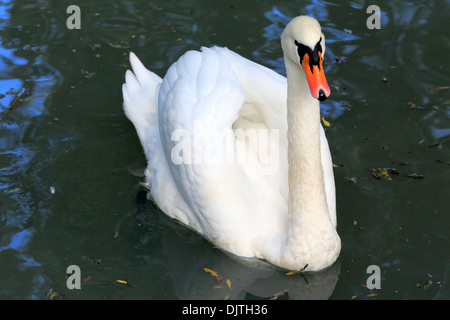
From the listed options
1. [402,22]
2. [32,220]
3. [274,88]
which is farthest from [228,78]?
[402,22]

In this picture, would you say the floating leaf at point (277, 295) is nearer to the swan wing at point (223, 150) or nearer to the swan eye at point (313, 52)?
the swan wing at point (223, 150)

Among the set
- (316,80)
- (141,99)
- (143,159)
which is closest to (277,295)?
(316,80)

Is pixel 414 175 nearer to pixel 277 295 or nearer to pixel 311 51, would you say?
pixel 277 295

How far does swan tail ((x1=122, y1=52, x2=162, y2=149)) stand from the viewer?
6836mm

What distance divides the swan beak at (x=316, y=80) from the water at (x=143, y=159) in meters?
1.68

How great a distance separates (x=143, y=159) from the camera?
6961 millimetres

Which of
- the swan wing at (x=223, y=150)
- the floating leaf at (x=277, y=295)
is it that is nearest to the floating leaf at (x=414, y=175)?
the swan wing at (x=223, y=150)

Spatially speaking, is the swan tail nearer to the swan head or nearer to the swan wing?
the swan wing

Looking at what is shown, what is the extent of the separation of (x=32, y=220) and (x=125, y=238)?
822 mm

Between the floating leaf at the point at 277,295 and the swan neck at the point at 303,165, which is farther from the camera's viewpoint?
the floating leaf at the point at 277,295

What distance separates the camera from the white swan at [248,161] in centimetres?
537

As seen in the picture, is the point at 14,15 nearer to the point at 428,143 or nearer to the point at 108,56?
the point at 108,56

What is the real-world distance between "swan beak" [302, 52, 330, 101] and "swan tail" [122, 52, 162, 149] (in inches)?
92.3

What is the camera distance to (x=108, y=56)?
8.36 meters
